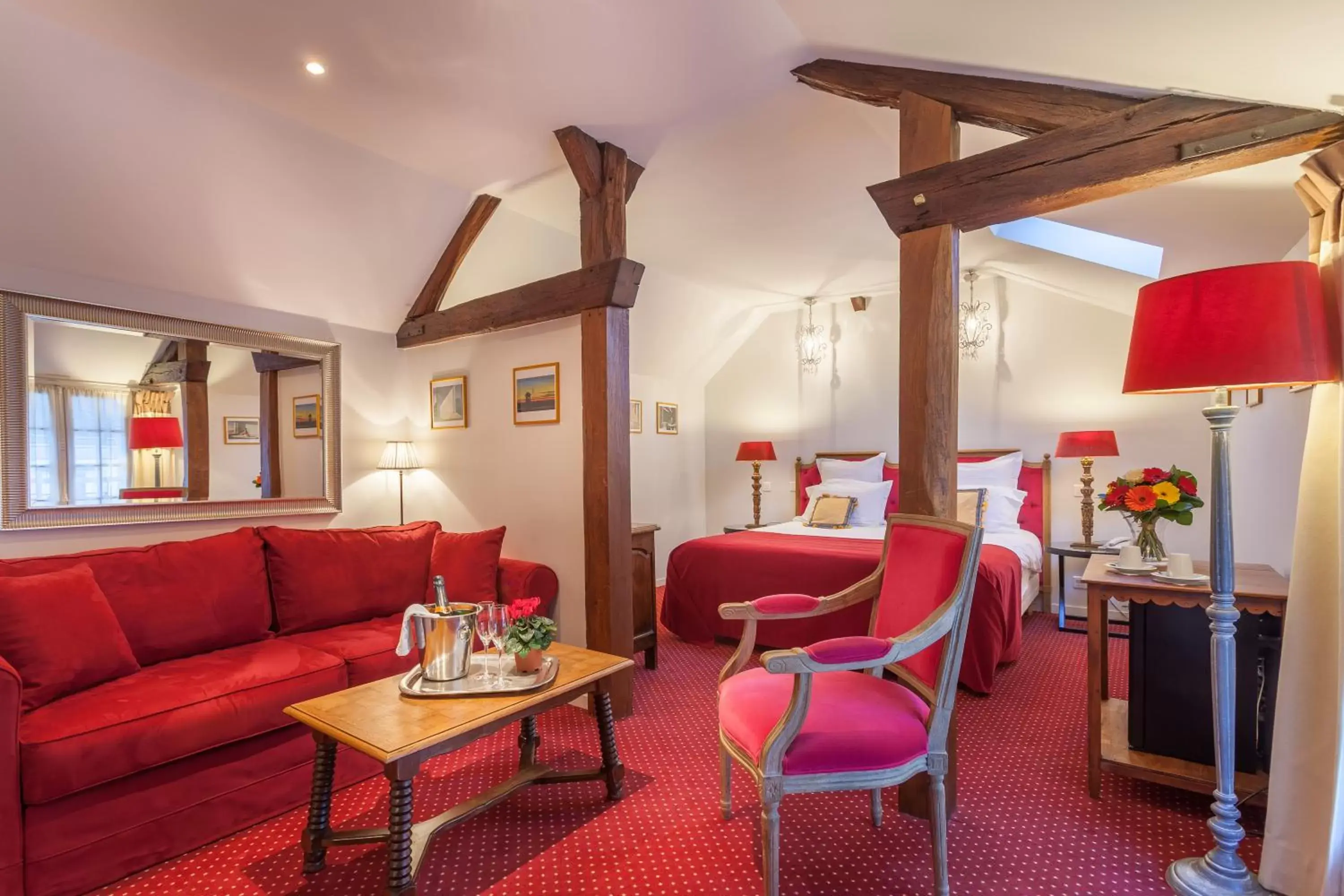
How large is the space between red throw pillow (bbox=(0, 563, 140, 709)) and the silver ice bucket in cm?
121

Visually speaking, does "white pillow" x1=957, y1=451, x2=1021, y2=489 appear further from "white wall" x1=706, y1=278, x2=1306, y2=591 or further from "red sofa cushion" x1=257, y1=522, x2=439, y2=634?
"red sofa cushion" x1=257, y1=522, x2=439, y2=634

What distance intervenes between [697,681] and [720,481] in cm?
335

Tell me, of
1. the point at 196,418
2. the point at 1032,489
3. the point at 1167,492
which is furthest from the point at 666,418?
the point at 1167,492

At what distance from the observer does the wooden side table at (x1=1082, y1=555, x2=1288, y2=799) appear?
2.09 metres

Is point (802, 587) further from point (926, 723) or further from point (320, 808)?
point (320, 808)

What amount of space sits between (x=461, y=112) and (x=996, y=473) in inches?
176

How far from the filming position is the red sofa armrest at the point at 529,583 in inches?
129

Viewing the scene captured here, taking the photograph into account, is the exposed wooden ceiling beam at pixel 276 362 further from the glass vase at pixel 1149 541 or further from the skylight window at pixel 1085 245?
the glass vase at pixel 1149 541

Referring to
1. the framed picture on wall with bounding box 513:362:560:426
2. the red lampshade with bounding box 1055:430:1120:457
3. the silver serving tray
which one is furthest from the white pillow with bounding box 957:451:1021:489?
the silver serving tray

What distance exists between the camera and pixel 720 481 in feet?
22.3

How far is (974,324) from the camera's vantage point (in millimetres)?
5395

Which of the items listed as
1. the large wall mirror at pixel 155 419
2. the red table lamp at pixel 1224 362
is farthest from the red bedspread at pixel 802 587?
the large wall mirror at pixel 155 419

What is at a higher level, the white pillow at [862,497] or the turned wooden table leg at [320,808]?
the white pillow at [862,497]

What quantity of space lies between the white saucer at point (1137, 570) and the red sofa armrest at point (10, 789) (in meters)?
3.58
